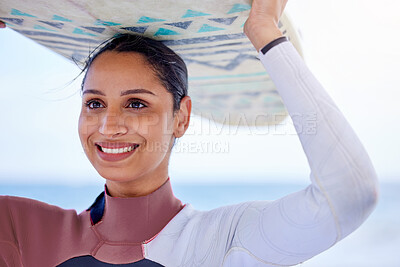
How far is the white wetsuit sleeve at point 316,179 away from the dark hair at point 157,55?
1.34ft

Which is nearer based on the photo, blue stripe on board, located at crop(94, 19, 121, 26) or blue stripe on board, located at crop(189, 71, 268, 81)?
blue stripe on board, located at crop(94, 19, 121, 26)

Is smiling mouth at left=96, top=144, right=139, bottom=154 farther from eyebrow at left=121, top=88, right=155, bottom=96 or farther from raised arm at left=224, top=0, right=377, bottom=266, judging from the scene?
raised arm at left=224, top=0, right=377, bottom=266

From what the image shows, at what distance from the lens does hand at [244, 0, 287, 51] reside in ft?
3.51

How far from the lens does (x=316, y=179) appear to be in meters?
0.96

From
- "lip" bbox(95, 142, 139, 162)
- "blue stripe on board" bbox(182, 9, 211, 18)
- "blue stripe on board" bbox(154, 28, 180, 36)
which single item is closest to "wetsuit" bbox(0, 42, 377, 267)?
"lip" bbox(95, 142, 139, 162)

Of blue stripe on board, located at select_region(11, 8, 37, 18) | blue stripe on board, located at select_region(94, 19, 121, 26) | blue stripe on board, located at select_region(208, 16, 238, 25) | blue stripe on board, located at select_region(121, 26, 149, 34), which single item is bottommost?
blue stripe on board, located at select_region(208, 16, 238, 25)

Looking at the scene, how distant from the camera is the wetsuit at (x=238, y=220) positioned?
938 millimetres

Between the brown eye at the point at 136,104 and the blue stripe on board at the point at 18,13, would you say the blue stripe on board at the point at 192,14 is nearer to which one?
the brown eye at the point at 136,104

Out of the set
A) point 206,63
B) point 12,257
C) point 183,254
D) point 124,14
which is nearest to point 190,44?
point 206,63

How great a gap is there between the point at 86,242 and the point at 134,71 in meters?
0.53

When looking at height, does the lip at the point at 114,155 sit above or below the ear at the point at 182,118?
below

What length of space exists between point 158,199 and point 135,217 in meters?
0.09

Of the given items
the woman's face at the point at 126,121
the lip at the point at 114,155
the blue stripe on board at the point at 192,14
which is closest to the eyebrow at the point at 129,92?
the woman's face at the point at 126,121

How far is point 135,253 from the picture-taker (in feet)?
4.20
